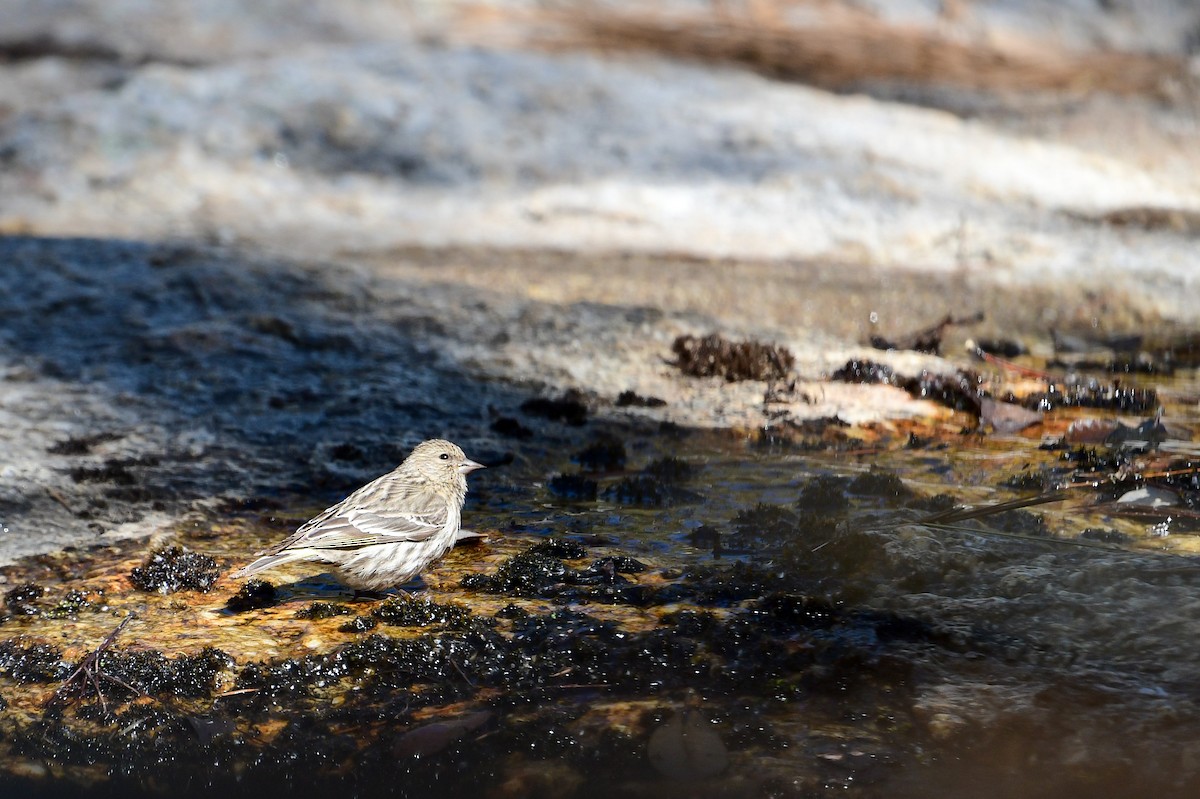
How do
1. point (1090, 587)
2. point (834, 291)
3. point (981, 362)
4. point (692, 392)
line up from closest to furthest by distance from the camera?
1. point (1090, 587)
2. point (692, 392)
3. point (981, 362)
4. point (834, 291)

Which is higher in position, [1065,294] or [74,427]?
[1065,294]

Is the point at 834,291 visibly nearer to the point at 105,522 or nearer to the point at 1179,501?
the point at 1179,501

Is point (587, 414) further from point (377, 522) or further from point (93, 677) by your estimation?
point (93, 677)

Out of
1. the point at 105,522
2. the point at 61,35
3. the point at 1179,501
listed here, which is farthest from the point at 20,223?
the point at 1179,501

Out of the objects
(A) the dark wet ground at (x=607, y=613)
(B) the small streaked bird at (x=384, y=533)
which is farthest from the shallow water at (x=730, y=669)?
(B) the small streaked bird at (x=384, y=533)

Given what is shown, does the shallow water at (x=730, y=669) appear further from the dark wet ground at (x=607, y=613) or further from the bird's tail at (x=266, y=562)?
the bird's tail at (x=266, y=562)

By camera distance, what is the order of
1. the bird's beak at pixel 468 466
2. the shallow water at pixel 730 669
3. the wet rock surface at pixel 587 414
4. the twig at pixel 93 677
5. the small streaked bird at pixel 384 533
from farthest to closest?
1. the bird's beak at pixel 468 466
2. the small streaked bird at pixel 384 533
3. the twig at pixel 93 677
4. the wet rock surface at pixel 587 414
5. the shallow water at pixel 730 669

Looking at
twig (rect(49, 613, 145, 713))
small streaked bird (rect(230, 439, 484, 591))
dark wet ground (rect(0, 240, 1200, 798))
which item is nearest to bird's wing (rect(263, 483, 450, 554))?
small streaked bird (rect(230, 439, 484, 591))
